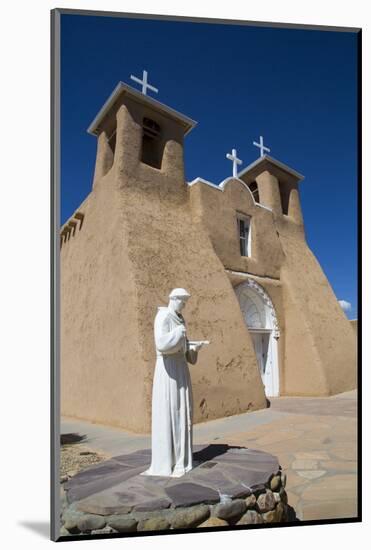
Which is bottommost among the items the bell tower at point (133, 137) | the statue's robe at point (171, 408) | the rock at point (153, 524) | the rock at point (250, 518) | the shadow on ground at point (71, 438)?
the shadow on ground at point (71, 438)

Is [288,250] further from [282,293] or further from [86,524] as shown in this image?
[86,524]

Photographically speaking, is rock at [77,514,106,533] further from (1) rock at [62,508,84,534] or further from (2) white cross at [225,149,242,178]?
(2) white cross at [225,149,242,178]

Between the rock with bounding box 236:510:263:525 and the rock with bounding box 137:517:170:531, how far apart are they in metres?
0.59

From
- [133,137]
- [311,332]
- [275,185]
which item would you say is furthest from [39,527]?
[275,185]

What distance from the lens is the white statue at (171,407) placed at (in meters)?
3.48

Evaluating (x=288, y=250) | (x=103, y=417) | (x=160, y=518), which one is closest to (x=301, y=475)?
(x=160, y=518)

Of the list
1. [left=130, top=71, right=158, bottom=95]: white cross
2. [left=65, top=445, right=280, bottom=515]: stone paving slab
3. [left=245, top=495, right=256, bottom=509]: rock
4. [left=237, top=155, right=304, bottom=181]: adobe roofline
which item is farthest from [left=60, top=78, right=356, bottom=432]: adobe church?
[left=245, top=495, right=256, bottom=509]: rock

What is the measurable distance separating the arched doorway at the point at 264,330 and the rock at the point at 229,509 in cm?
776

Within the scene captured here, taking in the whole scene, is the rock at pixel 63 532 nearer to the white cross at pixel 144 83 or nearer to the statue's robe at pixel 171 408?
the statue's robe at pixel 171 408

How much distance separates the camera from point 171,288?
7.59 metres

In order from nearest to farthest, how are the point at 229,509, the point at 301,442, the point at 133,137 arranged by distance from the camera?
1. the point at 229,509
2. the point at 301,442
3. the point at 133,137

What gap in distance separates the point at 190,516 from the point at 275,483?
0.79 meters

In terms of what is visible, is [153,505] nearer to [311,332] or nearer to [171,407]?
[171,407]

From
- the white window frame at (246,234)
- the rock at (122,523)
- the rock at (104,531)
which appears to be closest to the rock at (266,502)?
the rock at (122,523)
